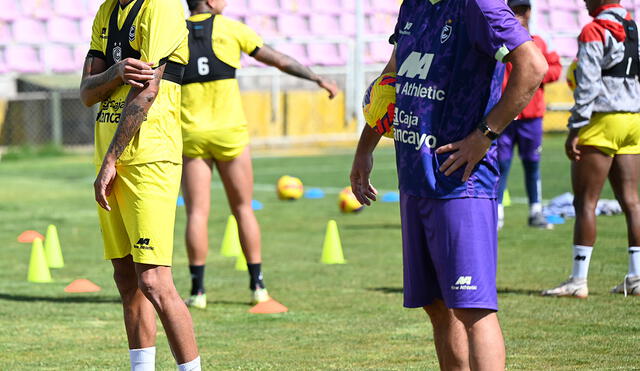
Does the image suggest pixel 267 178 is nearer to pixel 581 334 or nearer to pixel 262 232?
pixel 262 232

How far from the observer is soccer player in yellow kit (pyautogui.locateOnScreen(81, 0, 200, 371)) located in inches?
186

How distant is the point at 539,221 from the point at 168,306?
7.50 m

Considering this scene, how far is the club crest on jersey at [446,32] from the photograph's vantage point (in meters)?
3.97

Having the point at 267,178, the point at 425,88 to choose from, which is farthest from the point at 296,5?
the point at 425,88

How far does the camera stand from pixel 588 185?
7574 mm

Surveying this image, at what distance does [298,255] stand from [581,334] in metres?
4.29

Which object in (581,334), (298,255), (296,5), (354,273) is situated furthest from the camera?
(296,5)

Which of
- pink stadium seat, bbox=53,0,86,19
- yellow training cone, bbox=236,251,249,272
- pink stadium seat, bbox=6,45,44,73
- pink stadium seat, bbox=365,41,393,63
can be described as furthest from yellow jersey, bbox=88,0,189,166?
pink stadium seat, bbox=365,41,393,63

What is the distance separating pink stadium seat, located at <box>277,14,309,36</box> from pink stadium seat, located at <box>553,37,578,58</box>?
22.8 ft

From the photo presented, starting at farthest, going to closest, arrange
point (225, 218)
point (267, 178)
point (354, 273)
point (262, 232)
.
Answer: point (267, 178) < point (225, 218) < point (262, 232) < point (354, 273)

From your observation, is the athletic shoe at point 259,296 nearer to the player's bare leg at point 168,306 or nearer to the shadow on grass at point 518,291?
the shadow on grass at point 518,291

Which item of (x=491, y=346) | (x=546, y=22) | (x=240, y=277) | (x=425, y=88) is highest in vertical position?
(x=546, y=22)

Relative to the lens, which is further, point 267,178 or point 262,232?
point 267,178

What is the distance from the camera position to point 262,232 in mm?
12047
